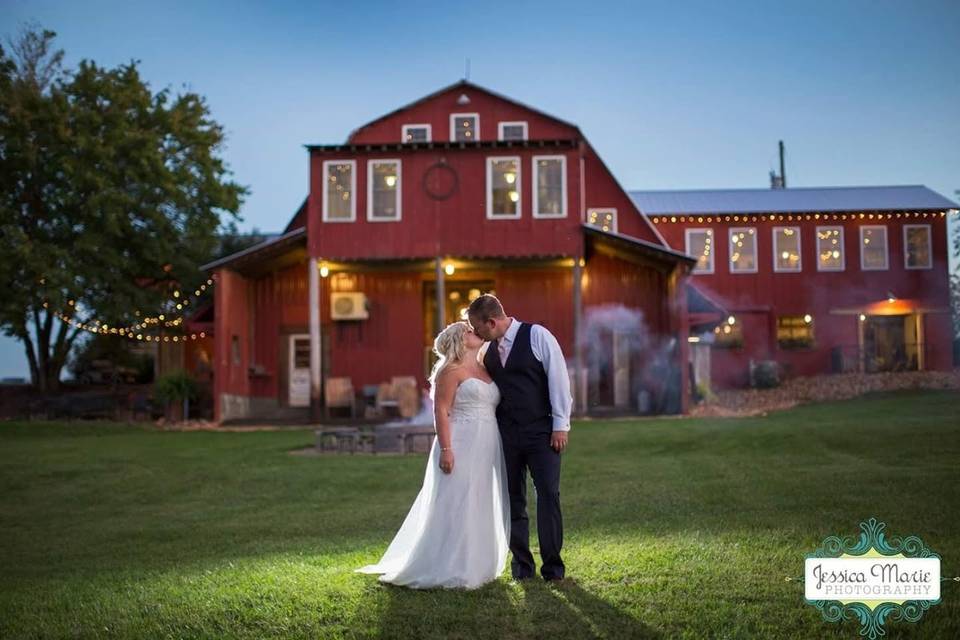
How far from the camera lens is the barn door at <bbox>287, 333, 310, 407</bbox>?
28750mm

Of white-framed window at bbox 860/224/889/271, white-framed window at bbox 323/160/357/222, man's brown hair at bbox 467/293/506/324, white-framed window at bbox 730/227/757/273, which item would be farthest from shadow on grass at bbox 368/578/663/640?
white-framed window at bbox 860/224/889/271

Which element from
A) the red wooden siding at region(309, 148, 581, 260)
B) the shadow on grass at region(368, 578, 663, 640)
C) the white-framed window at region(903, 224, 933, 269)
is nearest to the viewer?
the shadow on grass at region(368, 578, 663, 640)

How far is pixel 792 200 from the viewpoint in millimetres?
36594

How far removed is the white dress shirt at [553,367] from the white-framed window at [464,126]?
78.6 feet

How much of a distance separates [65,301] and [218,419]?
5.92 meters

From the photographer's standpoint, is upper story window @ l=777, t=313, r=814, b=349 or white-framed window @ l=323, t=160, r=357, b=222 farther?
upper story window @ l=777, t=313, r=814, b=349

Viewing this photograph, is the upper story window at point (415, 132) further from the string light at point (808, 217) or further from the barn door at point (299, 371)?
the string light at point (808, 217)

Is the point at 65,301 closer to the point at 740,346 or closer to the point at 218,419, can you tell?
the point at 218,419

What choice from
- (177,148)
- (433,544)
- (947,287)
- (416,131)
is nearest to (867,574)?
(433,544)

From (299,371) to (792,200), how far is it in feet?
64.3

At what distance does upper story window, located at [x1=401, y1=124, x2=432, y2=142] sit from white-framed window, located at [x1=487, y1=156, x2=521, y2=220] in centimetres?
434

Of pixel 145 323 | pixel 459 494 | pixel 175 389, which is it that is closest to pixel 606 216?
pixel 175 389

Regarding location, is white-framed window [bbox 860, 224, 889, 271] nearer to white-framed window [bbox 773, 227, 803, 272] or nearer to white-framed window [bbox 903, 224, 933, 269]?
white-framed window [bbox 903, 224, 933, 269]

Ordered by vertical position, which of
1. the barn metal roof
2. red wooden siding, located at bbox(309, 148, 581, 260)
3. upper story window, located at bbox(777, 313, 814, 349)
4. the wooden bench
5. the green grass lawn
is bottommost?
the green grass lawn
